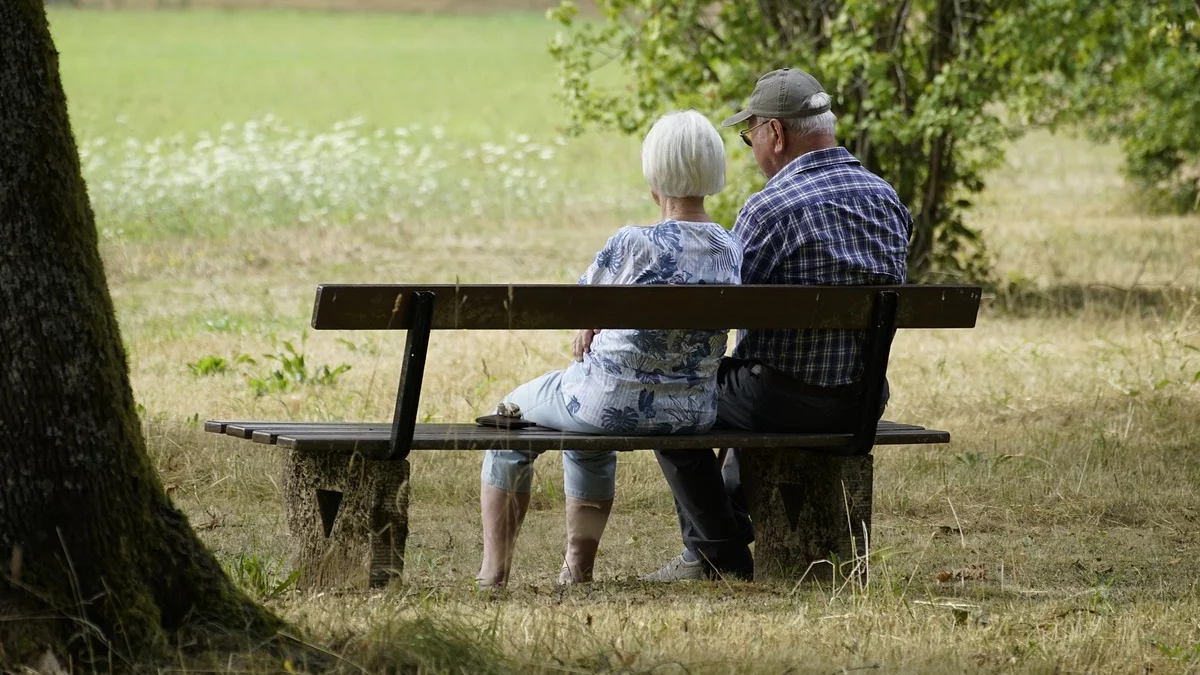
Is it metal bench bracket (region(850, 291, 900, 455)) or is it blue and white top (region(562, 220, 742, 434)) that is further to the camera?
metal bench bracket (region(850, 291, 900, 455))

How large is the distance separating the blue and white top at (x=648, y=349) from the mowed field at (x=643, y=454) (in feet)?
1.75

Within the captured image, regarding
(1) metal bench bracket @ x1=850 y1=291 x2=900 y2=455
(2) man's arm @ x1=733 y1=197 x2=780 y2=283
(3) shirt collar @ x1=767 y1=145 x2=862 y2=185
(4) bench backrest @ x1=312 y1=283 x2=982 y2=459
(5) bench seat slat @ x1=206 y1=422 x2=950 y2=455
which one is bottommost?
(5) bench seat slat @ x1=206 y1=422 x2=950 y2=455

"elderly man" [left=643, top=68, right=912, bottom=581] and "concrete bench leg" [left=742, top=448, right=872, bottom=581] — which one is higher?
"elderly man" [left=643, top=68, right=912, bottom=581]

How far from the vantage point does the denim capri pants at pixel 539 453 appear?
4.88m

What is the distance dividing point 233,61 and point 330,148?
2317cm

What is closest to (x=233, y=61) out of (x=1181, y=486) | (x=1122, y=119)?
(x=1122, y=119)

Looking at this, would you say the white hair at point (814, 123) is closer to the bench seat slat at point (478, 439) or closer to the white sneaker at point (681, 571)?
the bench seat slat at point (478, 439)

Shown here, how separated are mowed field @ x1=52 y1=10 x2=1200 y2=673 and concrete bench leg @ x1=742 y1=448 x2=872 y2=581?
139mm

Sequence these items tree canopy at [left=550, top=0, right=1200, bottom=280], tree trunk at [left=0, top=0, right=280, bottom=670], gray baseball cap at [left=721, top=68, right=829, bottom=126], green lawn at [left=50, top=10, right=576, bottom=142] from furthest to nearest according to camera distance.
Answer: green lawn at [left=50, top=10, right=576, bottom=142], tree canopy at [left=550, top=0, right=1200, bottom=280], gray baseball cap at [left=721, top=68, right=829, bottom=126], tree trunk at [left=0, top=0, right=280, bottom=670]

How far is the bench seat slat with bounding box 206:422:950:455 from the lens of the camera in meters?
4.50

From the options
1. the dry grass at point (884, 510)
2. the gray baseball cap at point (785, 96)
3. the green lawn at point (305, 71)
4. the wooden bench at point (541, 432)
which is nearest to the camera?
the dry grass at point (884, 510)

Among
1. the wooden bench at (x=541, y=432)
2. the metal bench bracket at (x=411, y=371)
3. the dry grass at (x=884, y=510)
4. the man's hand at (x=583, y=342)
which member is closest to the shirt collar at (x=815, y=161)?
the wooden bench at (x=541, y=432)

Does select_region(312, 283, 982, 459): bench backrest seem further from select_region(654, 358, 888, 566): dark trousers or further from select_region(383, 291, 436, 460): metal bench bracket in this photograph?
select_region(654, 358, 888, 566): dark trousers

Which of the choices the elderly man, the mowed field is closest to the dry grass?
the mowed field
